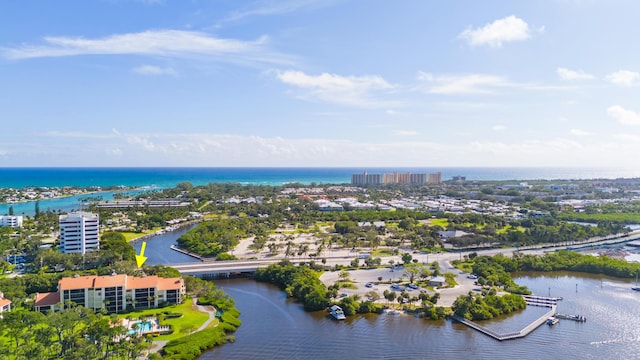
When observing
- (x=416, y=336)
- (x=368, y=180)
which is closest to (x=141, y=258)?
(x=416, y=336)

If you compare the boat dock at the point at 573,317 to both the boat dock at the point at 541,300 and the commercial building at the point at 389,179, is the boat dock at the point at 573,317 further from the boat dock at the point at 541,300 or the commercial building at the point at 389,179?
the commercial building at the point at 389,179

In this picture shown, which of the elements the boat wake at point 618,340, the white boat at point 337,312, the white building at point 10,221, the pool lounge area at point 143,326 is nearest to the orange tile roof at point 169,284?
the pool lounge area at point 143,326

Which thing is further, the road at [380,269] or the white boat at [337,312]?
the road at [380,269]

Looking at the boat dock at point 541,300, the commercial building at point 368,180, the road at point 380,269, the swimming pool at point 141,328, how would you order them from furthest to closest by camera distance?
the commercial building at point 368,180 < the road at point 380,269 < the boat dock at point 541,300 < the swimming pool at point 141,328

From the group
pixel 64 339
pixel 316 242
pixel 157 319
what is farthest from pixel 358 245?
pixel 64 339

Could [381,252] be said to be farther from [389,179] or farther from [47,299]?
[389,179]

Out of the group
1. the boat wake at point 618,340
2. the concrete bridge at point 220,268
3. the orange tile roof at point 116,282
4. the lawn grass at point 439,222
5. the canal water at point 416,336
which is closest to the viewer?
the canal water at point 416,336

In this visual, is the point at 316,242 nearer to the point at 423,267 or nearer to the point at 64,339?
the point at 423,267

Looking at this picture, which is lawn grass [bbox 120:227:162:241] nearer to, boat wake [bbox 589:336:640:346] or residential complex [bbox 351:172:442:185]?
boat wake [bbox 589:336:640:346]
